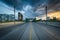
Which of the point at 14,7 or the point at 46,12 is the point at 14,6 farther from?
the point at 46,12

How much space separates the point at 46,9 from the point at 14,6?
1850cm

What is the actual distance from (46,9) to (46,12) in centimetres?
172

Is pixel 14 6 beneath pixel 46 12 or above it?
above

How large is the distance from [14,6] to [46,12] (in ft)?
61.6

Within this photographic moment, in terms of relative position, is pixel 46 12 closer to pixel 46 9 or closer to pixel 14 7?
pixel 46 9

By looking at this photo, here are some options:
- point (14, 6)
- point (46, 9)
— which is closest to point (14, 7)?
point (14, 6)

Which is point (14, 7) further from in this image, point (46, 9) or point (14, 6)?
point (46, 9)

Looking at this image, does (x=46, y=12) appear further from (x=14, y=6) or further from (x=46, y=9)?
(x=14, y=6)

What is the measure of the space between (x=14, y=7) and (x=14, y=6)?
667 mm

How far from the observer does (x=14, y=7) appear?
5672 cm

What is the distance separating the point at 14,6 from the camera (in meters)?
56.3

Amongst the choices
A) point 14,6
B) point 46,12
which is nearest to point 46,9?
point 46,12

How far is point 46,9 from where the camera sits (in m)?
55.9

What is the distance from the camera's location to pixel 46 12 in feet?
184
